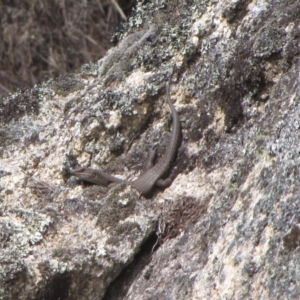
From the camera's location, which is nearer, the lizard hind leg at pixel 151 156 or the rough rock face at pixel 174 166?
the rough rock face at pixel 174 166

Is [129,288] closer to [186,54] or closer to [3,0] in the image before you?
[186,54]

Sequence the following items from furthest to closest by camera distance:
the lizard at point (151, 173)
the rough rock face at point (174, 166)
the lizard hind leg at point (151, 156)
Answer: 1. the lizard hind leg at point (151, 156)
2. the lizard at point (151, 173)
3. the rough rock face at point (174, 166)

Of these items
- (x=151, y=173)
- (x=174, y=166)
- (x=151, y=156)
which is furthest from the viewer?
(x=151, y=156)

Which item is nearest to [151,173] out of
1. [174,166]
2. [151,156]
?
[174,166]

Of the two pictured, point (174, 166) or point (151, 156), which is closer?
point (174, 166)

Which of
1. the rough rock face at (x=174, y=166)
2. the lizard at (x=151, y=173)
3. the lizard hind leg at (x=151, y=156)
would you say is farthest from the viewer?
the lizard hind leg at (x=151, y=156)

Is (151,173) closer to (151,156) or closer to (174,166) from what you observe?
(174,166)

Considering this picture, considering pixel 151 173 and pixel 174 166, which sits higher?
pixel 151 173
